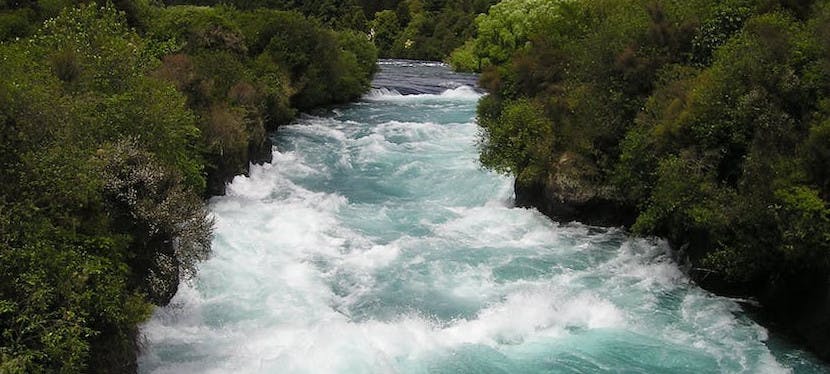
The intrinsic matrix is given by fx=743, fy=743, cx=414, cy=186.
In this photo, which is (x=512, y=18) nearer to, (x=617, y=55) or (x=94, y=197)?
(x=617, y=55)

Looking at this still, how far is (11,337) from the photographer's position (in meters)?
10.9

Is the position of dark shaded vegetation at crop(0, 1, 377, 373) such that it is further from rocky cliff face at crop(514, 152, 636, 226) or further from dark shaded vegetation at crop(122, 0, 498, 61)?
dark shaded vegetation at crop(122, 0, 498, 61)

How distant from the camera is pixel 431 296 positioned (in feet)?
62.4

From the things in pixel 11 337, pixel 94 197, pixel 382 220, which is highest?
pixel 94 197

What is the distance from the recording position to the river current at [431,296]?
15469mm

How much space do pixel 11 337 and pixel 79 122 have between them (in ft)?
18.2

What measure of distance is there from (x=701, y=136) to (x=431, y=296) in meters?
8.25

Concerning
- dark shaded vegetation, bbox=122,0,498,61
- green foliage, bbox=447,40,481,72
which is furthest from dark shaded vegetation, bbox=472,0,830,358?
dark shaded vegetation, bbox=122,0,498,61

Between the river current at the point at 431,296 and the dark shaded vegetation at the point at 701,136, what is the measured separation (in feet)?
3.65

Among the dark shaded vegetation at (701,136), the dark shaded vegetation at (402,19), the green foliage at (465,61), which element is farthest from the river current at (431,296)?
the dark shaded vegetation at (402,19)

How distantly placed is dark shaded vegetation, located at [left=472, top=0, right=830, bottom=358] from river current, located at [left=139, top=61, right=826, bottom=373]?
1113mm

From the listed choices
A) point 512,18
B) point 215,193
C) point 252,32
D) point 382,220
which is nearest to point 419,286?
point 382,220

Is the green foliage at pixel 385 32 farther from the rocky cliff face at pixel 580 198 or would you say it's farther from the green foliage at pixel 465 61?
the rocky cliff face at pixel 580 198

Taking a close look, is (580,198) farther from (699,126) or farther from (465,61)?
(465,61)
